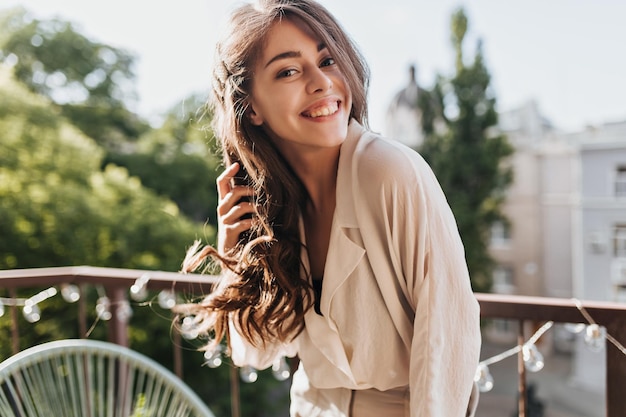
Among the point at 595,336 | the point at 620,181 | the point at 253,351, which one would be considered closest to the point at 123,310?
the point at 253,351

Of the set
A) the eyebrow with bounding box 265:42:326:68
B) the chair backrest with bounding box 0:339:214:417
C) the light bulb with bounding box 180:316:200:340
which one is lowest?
the chair backrest with bounding box 0:339:214:417

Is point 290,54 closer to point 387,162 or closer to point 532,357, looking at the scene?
point 387,162

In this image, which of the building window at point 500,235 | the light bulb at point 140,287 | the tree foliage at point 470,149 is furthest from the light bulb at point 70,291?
the building window at point 500,235

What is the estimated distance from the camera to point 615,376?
3.49 ft

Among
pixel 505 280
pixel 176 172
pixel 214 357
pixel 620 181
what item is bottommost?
pixel 505 280

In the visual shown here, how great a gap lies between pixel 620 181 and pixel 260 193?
16712 mm

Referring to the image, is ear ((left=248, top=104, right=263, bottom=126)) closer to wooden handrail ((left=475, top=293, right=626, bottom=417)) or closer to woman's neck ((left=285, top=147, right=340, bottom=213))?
woman's neck ((left=285, top=147, right=340, bottom=213))

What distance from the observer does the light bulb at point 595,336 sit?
1.04 m

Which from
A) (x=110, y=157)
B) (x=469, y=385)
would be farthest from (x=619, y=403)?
(x=110, y=157)

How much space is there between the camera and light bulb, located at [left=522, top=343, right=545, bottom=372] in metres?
1.09

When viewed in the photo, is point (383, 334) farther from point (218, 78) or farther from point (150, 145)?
point (150, 145)

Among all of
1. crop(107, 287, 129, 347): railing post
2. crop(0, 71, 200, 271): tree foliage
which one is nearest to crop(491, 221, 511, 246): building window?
crop(0, 71, 200, 271): tree foliage

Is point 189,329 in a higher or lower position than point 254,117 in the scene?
lower

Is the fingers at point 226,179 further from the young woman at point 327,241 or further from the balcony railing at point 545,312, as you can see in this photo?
the balcony railing at point 545,312
